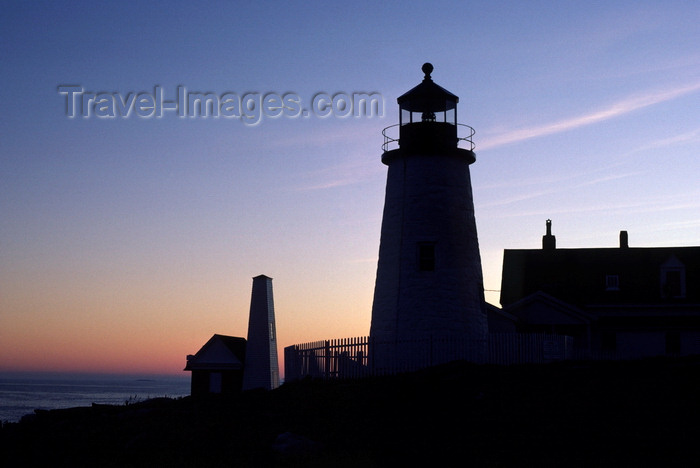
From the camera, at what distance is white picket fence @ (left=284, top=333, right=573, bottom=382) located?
1195 inches

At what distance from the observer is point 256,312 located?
47.4 metres

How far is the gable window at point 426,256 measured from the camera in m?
31.3

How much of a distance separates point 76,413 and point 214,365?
17.9 meters

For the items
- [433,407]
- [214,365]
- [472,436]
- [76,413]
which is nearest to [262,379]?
[214,365]

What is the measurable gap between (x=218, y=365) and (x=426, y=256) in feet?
67.4

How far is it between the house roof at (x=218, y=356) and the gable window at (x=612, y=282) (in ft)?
68.7

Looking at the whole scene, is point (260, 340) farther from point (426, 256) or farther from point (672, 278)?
point (672, 278)

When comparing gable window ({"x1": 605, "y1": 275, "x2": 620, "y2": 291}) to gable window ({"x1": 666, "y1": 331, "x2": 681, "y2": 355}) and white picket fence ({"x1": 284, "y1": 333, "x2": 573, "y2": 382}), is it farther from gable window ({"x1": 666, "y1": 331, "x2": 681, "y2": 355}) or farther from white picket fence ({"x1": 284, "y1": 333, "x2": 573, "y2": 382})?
white picket fence ({"x1": 284, "y1": 333, "x2": 573, "y2": 382})

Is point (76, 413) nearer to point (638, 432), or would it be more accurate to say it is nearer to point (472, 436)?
point (472, 436)

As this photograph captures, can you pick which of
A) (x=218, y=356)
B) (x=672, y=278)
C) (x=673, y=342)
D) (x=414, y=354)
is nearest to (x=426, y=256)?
(x=414, y=354)

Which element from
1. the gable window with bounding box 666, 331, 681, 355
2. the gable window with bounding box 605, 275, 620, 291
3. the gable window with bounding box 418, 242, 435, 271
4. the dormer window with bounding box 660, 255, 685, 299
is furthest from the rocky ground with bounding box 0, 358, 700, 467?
the gable window with bounding box 605, 275, 620, 291

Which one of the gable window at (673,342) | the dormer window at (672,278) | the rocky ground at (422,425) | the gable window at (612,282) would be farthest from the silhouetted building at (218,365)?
the dormer window at (672,278)

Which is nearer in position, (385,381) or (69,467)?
(69,467)

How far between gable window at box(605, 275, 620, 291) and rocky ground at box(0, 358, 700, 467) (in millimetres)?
16201
